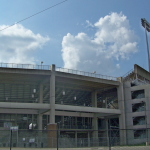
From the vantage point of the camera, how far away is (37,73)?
154 feet

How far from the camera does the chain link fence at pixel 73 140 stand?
33.2 metres

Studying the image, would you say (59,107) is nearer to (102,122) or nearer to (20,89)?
(20,89)

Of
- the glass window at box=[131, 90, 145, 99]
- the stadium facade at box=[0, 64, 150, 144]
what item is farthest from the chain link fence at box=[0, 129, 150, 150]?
the glass window at box=[131, 90, 145, 99]

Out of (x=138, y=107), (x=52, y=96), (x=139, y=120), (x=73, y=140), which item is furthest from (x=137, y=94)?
(x=52, y=96)

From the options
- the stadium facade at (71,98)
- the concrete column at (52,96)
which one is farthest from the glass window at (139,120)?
the concrete column at (52,96)

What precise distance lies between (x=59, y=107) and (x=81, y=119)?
64.2 feet

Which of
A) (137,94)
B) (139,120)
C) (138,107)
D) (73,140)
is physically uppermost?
(137,94)

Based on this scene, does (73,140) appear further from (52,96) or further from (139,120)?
(139,120)

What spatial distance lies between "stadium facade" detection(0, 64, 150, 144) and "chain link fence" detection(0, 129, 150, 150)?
0.46 meters

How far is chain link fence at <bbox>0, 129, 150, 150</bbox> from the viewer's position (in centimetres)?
3323

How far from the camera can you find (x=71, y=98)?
67.2m

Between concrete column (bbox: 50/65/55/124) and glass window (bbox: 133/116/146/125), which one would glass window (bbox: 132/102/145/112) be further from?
concrete column (bbox: 50/65/55/124)

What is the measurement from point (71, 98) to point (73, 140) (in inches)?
761

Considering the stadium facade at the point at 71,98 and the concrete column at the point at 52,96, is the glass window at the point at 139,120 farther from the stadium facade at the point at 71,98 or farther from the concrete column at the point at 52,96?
the concrete column at the point at 52,96
